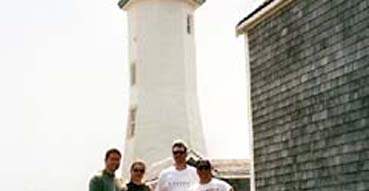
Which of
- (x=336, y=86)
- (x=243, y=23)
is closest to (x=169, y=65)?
(x=243, y=23)

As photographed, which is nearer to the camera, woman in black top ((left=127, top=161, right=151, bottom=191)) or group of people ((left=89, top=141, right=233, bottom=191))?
group of people ((left=89, top=141, right=233, bottom=191))

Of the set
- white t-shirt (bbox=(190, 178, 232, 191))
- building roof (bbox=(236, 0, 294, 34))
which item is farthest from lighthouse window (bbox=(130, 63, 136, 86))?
white t-shirt (bbox=(190, 178, 232, 191))

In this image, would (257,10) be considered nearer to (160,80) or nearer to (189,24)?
(160,80)

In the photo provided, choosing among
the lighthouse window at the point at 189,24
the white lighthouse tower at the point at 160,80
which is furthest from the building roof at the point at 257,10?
the lighthouse window at the point at 189,24

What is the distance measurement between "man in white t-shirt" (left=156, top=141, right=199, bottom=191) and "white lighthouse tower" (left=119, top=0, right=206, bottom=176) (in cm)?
1564

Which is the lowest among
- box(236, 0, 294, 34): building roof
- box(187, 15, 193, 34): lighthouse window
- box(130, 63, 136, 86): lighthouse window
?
box(236, 0, 294, 34): building roof

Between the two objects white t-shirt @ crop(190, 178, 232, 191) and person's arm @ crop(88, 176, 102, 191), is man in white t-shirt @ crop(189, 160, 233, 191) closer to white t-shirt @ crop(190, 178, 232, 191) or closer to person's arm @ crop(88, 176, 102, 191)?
white t-shirt @ crop(190, 178, 232, 191)

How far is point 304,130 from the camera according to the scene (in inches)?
409

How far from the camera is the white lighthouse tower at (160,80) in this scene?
22828mm

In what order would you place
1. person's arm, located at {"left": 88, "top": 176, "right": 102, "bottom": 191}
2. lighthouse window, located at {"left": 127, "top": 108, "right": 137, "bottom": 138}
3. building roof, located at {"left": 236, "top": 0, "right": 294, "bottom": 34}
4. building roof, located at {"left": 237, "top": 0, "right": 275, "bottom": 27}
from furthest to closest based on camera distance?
lighthouse window, located at {"left": 127, "top": 108, "right": 137, "bottom": 138} < building roof, located at {"left": 237, "top": 0, "right": 275, "bottom": 27} < building roof, located at {"left": 236, "top": 0, "right": 294, "bottom": 34} < person's arm, located at {"left": 88, "top": 176, "right": 102, "bottom": 191}

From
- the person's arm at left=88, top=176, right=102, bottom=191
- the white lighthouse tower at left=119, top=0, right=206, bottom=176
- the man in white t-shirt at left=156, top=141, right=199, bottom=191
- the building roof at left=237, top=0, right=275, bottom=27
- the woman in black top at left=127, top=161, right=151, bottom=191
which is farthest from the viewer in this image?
the white lighthouse tower at left=119, top=0, right=206, bottom=176

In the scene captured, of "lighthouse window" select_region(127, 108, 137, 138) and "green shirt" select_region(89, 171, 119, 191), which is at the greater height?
"lighthouse window" select_region(127, 108, 137, 138)

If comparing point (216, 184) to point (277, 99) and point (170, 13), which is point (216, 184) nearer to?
point (277, 99)

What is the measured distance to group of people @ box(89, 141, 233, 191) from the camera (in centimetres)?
629
